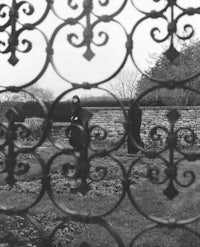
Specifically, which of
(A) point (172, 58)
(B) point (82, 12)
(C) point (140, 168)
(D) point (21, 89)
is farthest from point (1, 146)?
(C) point (140, 168)

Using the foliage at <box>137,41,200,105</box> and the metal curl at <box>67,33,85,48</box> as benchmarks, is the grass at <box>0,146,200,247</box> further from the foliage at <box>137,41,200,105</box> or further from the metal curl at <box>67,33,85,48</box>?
the foliage at <box>137,41,200,105</box>

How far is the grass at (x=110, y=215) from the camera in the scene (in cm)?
348

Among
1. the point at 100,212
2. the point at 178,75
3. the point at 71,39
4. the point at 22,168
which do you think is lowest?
the point at 100,212

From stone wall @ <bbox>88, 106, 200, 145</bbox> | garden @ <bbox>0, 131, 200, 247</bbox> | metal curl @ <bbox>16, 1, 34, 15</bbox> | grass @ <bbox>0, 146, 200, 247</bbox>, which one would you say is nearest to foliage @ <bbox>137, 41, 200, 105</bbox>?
stone wall @ <bbox>88, 106, 200, 145</bbox>

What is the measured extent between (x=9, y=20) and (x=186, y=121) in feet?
47.2

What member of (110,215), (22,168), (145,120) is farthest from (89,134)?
(145,120)

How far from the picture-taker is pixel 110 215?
14.4 ft

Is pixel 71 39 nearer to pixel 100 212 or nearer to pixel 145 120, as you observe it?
pixel 100 212

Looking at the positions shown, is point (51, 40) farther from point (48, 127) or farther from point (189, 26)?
point (189, 26)

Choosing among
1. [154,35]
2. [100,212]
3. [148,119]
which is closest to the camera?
[154,35]

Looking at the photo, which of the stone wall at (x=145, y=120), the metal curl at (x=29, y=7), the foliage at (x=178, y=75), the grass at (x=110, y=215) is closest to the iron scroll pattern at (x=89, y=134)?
the metal curl at (x=29, y=7)

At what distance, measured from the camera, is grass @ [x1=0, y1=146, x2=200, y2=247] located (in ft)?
11.4

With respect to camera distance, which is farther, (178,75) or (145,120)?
(178,75)

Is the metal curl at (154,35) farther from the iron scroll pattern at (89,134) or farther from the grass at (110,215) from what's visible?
the grass at (110,215)
